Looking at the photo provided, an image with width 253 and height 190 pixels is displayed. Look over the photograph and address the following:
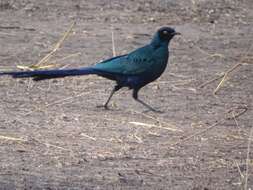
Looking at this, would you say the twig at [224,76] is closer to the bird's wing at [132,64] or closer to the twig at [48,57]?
the bird's wing at [132,64]

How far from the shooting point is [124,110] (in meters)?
8.74

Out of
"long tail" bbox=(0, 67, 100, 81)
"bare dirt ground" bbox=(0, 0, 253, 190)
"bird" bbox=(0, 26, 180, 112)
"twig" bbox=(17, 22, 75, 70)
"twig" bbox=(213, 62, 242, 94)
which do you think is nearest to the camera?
"bare dirt ground" bbox=(0, 0, 253, 190)

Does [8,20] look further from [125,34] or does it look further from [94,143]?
[94,143]

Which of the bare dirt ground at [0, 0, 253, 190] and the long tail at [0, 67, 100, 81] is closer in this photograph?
the bare dirt ground at [0, 0, 253, 190]

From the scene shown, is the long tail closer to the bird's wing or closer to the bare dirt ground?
the bird's wing

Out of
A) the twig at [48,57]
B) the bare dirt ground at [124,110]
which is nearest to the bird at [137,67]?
the bare dirt ground at [124,110]

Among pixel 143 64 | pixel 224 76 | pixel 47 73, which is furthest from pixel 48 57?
pixel 47 73

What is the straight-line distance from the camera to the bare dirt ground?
21.7 feet

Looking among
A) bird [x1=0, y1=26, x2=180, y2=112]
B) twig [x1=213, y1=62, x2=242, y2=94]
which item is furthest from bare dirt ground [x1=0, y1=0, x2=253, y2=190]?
bird [x1=0, y1=26, x2=180, y2=112]

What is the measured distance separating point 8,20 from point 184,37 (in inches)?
95.2

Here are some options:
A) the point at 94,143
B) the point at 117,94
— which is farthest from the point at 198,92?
the point at 94,143

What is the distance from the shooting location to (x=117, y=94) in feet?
31.0

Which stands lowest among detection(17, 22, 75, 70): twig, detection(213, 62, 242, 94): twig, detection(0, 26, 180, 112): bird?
detection(17, 22, 75, 70): twig

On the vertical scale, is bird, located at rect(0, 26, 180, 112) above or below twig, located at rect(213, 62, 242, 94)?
above
